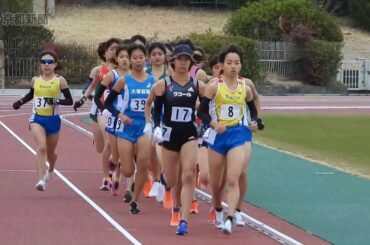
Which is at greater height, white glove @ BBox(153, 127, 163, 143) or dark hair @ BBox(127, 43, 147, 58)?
dark hair @ BBox(127, 43, 147, 58)

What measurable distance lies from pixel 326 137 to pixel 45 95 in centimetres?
1355

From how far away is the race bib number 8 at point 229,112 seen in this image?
1262 centimetres

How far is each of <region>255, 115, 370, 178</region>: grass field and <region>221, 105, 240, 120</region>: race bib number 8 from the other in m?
7.40

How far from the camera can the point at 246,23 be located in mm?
64625

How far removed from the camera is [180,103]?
12672mm

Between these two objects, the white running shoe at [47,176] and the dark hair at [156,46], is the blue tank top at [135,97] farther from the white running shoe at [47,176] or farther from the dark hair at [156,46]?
the white running shoe at [47,176]

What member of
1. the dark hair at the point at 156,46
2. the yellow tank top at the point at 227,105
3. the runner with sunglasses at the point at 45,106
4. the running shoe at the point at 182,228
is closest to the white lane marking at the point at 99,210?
the running shoe at the point at 182,228

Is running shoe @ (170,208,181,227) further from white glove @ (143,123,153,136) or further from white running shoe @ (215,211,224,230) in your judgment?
white glove @ (143,123,153,136)

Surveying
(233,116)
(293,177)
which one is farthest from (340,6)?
(233,116)

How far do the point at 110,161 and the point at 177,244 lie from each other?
511cm

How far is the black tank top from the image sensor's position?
41.6ft

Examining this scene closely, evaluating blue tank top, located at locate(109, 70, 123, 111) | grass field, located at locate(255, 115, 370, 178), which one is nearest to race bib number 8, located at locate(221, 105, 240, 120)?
blue tank top, located at locate(109, 70, 123, 111)

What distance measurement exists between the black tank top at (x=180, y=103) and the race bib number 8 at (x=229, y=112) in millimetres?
362

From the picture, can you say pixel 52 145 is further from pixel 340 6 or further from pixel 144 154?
pixel 340 6
